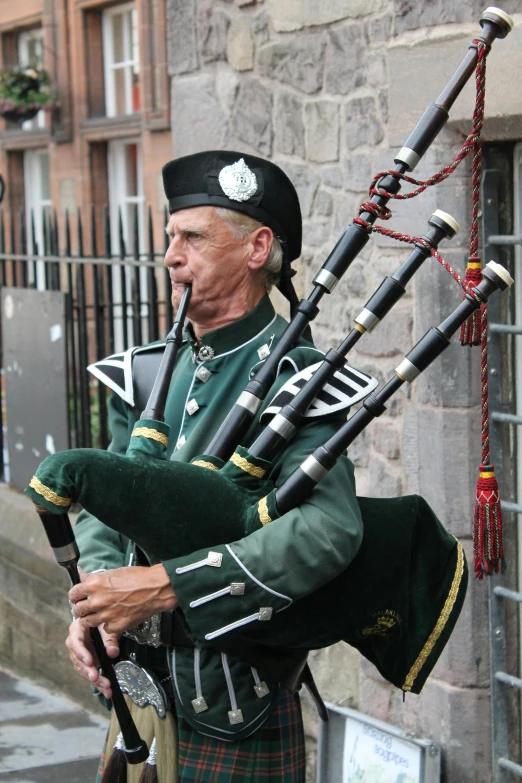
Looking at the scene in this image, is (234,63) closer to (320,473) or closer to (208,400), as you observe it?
(208,400)

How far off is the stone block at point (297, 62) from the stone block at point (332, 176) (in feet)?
0.95

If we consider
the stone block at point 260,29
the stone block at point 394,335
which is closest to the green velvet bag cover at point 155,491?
the stone block at point 394,335

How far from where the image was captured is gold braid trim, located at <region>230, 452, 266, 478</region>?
96.6 inches

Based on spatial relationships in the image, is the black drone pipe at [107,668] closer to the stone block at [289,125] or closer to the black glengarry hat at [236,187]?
the black glengarry hat at [236,187]

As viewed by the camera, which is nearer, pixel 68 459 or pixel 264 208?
pixel 68 459

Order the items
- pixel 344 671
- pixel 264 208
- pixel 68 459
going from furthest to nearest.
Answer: pixel 344 671 → pixel 264 208 → pixel 68 459

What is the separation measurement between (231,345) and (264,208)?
32 cm

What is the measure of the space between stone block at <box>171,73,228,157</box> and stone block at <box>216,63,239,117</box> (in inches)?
1.0

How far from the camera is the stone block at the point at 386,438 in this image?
13.4ft

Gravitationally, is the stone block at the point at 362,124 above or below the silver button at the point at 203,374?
above

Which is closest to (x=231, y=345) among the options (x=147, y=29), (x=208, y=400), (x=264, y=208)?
(x=208, y=400)

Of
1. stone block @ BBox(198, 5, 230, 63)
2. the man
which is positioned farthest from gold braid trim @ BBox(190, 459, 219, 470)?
stone block @ BBox(198, 5, 230, 63)

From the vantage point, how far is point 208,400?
9.13ft

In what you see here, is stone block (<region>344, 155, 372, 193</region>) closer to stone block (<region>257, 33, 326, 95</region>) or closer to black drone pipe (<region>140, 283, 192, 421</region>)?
stone block (<region>257, 33, 326, 95</region>)
